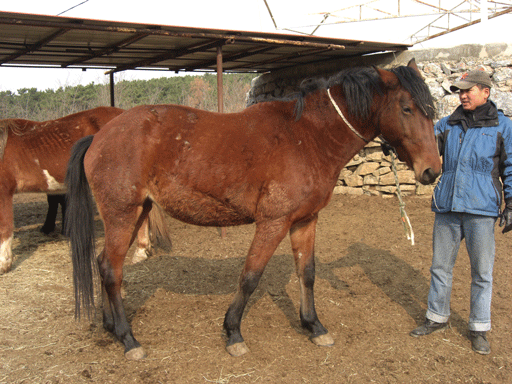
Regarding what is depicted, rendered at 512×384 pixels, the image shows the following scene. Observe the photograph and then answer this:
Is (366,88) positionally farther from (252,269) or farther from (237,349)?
(237,349)

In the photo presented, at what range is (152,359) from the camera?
2961 millimetres

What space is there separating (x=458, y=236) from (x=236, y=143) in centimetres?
185

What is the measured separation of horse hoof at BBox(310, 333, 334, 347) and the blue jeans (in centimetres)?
83

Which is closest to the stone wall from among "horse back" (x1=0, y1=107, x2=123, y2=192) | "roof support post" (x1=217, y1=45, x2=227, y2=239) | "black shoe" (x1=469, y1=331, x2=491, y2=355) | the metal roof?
the metal roof

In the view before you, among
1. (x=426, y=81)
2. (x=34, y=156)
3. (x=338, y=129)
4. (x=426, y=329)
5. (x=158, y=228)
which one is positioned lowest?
(x=426, y=329)

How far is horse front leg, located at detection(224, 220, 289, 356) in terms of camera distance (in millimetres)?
2938

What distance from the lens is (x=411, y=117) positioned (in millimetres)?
2832

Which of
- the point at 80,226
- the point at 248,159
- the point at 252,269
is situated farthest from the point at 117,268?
the point at 248,159

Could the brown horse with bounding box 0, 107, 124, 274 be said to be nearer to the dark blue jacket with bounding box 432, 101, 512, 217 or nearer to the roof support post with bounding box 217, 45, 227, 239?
the roof support post with bounding box 217, 45, 227, 239

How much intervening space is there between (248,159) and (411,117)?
117 centimetres

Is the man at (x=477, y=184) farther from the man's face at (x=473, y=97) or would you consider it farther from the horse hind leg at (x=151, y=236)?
the horse hind leg at (x=151, y=236)

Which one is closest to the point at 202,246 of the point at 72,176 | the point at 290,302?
the point at 290,302

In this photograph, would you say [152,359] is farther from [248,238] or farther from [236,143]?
[248,238]

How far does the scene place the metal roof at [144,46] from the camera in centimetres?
510
